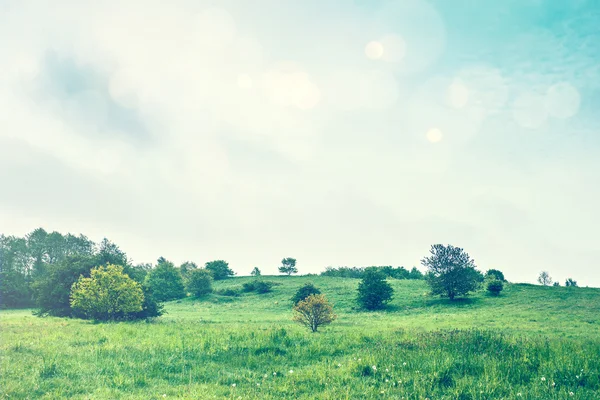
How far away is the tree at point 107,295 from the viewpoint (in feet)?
94.7

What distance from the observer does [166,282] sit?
7950 centimetres

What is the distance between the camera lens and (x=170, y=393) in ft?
29.9

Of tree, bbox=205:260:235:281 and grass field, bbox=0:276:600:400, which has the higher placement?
tree, bbox=205:260:235:281

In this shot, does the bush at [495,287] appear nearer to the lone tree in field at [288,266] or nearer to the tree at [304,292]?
the tree at [304,292]

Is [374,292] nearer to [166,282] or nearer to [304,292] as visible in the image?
[304,292]

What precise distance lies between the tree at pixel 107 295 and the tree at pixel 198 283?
4362 cm

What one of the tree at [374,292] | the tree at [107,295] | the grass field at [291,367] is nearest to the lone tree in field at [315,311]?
the grass field at [291,367]

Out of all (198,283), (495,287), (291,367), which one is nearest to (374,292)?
(495,287)

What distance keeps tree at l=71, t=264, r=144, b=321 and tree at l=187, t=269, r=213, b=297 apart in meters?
43.6

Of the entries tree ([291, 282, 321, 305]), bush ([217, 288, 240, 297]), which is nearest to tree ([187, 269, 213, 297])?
bush ([217, 288, 240, 297])

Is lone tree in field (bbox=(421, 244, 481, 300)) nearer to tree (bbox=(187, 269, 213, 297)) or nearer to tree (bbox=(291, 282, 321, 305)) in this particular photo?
tree (bbox=(291, 282, 321, 305))

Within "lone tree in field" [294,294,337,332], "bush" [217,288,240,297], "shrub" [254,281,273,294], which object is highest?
"lone tree in field" [294,294,337,332]

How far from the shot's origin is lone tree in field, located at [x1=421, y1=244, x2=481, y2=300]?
5191cm

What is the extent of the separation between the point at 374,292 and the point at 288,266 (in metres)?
69.3
